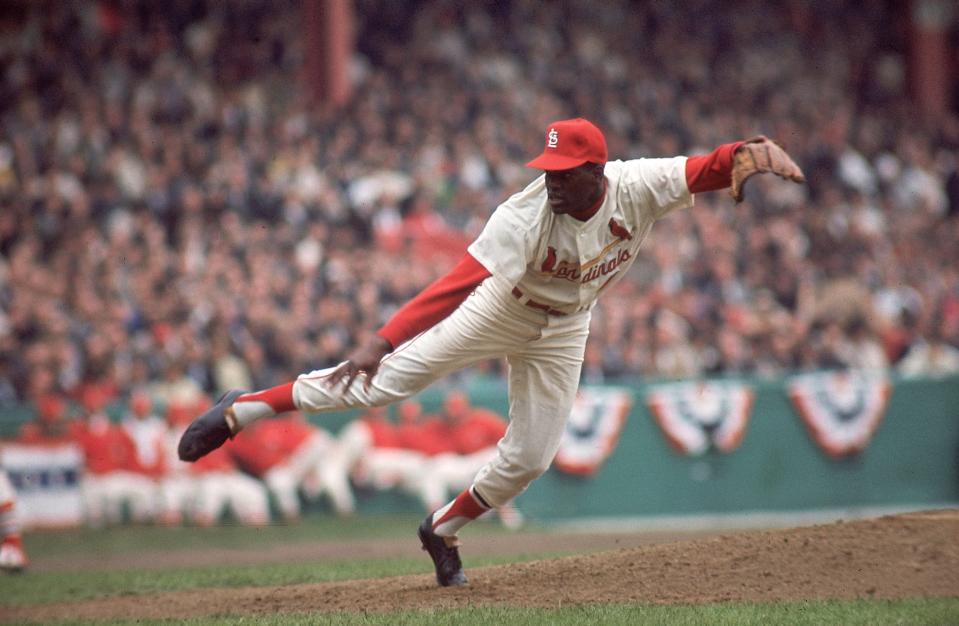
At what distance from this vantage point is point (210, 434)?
709cm

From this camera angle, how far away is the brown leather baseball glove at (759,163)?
20.9 ft

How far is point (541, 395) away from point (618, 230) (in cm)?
96

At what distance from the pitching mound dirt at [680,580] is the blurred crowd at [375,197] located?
22.2ft

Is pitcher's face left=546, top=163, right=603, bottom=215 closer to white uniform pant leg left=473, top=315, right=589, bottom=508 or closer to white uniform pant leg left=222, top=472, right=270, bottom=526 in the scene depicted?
white uniform pant leg left=473, top=315, right=589, bottom=508

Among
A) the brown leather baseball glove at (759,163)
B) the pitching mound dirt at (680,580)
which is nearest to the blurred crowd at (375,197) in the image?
the pitching mound dirt at (680,580)

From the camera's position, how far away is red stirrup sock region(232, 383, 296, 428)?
7047mm

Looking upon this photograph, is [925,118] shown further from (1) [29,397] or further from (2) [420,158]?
(1) [29,397]

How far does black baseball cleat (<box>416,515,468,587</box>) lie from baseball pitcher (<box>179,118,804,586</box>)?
355 millimetres

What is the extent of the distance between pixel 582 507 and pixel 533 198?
27.2 feet

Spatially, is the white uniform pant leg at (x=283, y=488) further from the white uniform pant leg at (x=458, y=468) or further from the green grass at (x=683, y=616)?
the green grass at (x=683, y=616)

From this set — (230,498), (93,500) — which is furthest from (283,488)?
(93,500)

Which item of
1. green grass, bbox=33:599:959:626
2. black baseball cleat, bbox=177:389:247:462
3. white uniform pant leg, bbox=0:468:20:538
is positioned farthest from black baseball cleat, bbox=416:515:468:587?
white uniform pant leg, bbox=0:468:20:538

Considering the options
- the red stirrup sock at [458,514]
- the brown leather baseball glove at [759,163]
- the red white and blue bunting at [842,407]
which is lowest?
the red stirrup sock at [458,514]

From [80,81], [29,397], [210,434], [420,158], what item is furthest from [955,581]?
[80,81]
